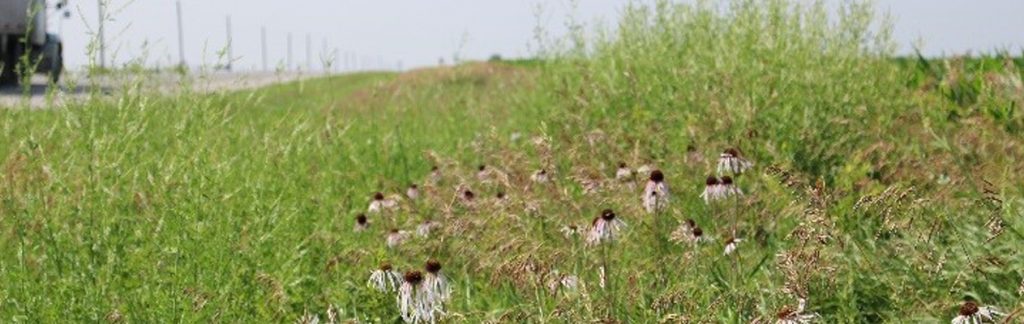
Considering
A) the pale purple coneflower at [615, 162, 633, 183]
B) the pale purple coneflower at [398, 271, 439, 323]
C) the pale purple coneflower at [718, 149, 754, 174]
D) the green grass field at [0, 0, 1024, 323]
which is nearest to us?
the pale purple coneflower at [398, 271, 439, 323]

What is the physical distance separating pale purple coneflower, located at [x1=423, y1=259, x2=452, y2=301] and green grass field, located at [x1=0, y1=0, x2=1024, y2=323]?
0.18 ft

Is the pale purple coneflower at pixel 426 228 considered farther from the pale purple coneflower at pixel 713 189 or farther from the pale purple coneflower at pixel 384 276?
the pale purple coneflower at pixel 713 189

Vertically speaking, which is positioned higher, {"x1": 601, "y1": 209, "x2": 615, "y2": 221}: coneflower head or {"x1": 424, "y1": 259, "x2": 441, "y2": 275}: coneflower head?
{"x1": 601, "y1": 209, "x2": 615, "y2": 221}: coneflower head

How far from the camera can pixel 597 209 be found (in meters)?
4.73

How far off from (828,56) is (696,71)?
822 mm

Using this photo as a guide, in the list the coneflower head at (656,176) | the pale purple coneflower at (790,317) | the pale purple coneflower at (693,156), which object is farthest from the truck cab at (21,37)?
the pale purple coneflower at (790,317)

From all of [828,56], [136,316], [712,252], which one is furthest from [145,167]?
[828,56]

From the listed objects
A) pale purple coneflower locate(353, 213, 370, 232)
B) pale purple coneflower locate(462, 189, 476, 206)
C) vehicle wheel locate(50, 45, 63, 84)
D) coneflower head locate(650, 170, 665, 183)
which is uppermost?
coneflower head locate(650, 170, 665, 183)

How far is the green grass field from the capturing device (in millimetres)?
3398

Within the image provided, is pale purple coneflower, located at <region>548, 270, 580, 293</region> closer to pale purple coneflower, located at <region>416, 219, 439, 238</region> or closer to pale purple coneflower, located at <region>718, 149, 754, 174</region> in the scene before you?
pale purple coneflower, located at <region>718, 149, 754, 174</region>

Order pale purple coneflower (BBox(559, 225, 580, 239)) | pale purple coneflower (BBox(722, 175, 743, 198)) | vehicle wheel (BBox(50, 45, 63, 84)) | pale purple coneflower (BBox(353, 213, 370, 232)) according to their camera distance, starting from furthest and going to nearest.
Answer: vehicle wheel (BBox(50, 45, 63, 84))
pale purple coneflower (BBox(353, 213, 370, 232))
pale purple coneflower (BBox(722, 175, 743, 198))
pale purple coneflower (BBox(559, 225, 580, 239))

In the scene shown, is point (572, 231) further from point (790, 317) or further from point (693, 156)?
point (693, 156)

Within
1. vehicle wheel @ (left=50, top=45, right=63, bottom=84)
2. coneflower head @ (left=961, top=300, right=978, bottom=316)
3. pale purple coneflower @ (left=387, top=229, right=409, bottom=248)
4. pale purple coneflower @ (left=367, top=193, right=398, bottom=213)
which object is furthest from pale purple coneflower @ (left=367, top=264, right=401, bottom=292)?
vehicle wheel @ (left=50, top=45, right=63, bottom=84)

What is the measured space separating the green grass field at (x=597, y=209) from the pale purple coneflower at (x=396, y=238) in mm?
32
